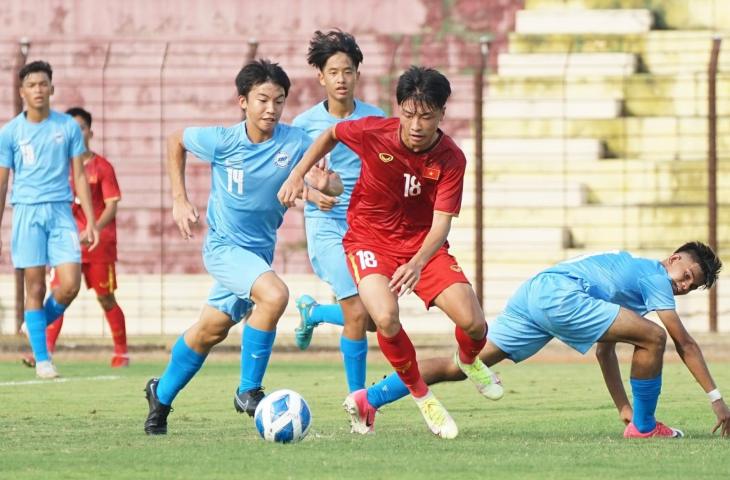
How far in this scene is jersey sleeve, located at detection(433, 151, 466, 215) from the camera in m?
9.09

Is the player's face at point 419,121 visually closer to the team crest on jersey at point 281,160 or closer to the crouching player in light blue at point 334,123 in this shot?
the team crest on jersey at point 281,160

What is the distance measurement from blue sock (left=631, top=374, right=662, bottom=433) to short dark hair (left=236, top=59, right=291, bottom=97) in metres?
2.58

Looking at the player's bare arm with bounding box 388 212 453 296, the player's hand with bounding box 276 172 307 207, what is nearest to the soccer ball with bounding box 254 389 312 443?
the player's bare arm with bounding box 388 212 453 296

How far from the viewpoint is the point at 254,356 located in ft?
32.0

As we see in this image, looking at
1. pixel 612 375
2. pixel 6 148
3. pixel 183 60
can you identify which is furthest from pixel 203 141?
pixel 183 60

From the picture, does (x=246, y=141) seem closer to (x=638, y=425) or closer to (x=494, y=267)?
(x=638, y=425)

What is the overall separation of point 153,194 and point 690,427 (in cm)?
1207

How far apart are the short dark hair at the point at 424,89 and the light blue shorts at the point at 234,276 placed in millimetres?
1352

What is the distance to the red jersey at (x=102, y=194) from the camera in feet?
53.1

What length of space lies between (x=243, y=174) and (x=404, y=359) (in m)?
1.55

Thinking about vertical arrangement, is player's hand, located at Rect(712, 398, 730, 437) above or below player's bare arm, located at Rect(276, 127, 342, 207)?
below

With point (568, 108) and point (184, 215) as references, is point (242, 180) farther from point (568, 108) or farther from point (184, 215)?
point (568, 108)

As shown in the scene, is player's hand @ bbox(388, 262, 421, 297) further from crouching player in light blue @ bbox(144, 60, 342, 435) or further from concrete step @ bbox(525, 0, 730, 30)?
concrete step @ bbox(525, 0, 730, 30)

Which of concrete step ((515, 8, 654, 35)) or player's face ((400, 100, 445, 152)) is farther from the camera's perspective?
concrete step ((515, 8, 654, 35))
